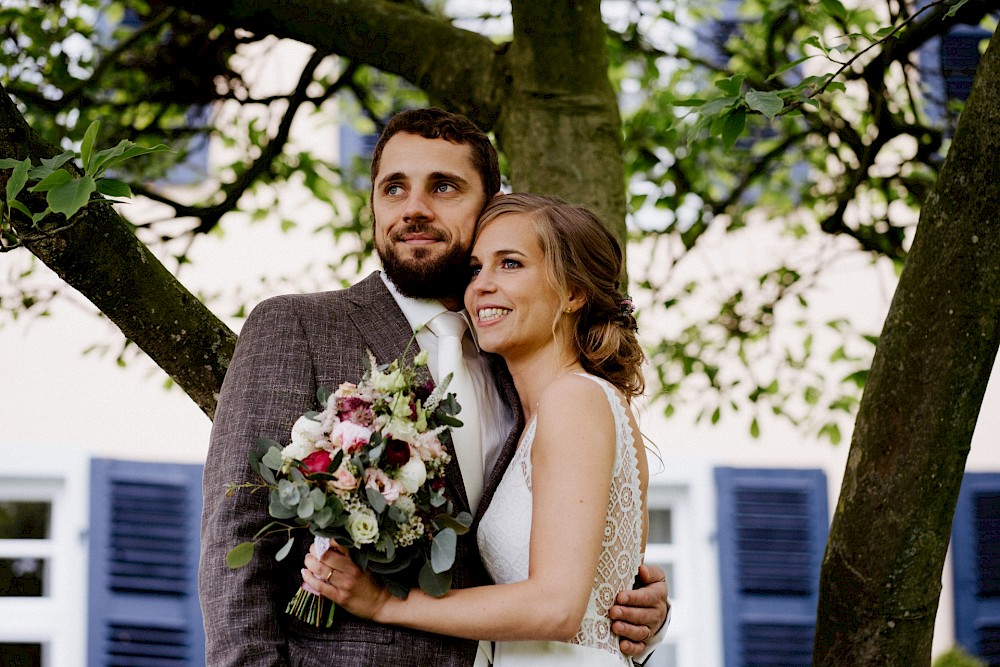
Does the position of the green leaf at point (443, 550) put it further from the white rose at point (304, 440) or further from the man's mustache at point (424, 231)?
the man's mustache at point (424, 231)

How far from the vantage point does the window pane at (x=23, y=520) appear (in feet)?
20.4

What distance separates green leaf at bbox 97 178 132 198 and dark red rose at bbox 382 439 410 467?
2.02ft

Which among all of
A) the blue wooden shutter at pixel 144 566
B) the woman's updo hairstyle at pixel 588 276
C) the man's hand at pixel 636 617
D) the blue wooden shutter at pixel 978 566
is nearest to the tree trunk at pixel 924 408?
the man's hand at pixel 636 617

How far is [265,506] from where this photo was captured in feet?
7.49

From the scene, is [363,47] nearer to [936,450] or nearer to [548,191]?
[548,191]

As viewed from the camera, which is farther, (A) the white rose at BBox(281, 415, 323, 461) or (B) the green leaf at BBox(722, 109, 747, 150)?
(B) the green leaf at BBox(722, 109, 747, 150)

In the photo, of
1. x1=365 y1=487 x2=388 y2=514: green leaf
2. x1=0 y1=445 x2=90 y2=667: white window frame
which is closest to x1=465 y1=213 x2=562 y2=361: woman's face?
x1=365 y1=487 x2=388 y2=514: green leaf

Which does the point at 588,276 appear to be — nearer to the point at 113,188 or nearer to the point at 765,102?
the point at 765,102

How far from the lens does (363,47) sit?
369 cm

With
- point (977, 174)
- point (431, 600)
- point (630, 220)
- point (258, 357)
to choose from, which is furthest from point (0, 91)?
point (630, 220)

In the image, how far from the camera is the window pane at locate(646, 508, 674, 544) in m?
6.75

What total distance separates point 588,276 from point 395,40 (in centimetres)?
127

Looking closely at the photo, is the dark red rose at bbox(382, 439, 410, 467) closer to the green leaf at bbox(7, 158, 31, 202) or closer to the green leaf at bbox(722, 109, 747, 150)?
the green leaf at bbox(7, 158, 31, 202)

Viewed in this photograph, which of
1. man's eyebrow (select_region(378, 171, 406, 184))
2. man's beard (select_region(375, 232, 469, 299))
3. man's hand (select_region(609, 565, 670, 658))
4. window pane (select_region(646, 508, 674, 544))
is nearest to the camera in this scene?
man's hand (select_region(609, 565, 670, 658))
